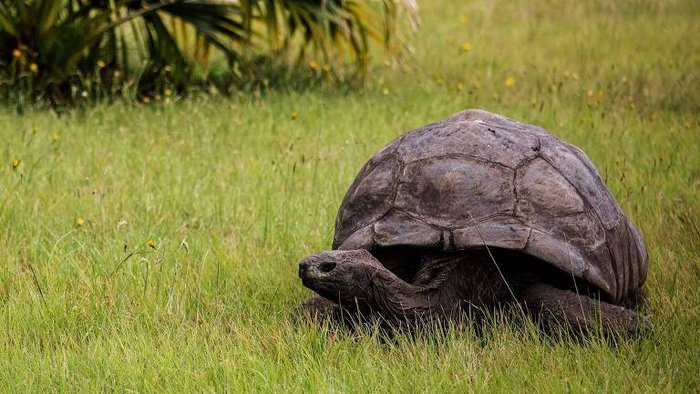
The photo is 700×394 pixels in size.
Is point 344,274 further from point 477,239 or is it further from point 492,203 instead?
point 492,203

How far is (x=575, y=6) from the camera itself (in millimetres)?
12539

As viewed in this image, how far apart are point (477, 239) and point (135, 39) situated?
15.4ft

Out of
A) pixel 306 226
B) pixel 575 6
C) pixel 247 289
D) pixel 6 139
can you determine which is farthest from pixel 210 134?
pixel 575 6

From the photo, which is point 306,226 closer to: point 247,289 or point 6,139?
point 247,289

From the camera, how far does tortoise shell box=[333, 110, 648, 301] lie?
340cm

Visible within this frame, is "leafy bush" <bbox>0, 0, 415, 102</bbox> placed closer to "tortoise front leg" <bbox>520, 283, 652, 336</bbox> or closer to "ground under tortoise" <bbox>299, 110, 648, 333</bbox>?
"ground under tortoise" <bbox>299, 110, 648, 333</bbox>

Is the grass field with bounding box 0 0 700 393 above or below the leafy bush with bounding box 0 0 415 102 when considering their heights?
below

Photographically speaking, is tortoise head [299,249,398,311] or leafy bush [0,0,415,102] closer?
tortoise head [299,249,398,311]

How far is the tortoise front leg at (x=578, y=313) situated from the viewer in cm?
344

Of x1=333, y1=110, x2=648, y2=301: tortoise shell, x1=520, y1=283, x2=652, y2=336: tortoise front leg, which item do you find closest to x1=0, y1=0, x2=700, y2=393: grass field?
x1=520, y1=283, x2=652, y2=336: tortoise front leg

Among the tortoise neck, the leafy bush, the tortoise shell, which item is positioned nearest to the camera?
the tortoise neck

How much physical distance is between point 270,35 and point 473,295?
168 inches

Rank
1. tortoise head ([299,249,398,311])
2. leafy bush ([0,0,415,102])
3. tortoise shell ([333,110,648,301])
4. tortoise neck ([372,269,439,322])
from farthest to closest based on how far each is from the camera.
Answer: leafy bush ([0,0,415,102]) → tortoise shell ([333,110,648,301]) → tortoise neck ([372,269,439,322]) → tortoise head ([299,249,398,311])

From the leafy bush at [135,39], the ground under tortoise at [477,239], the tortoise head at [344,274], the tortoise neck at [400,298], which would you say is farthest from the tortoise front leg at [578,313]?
the leafy bush at [135,39]
